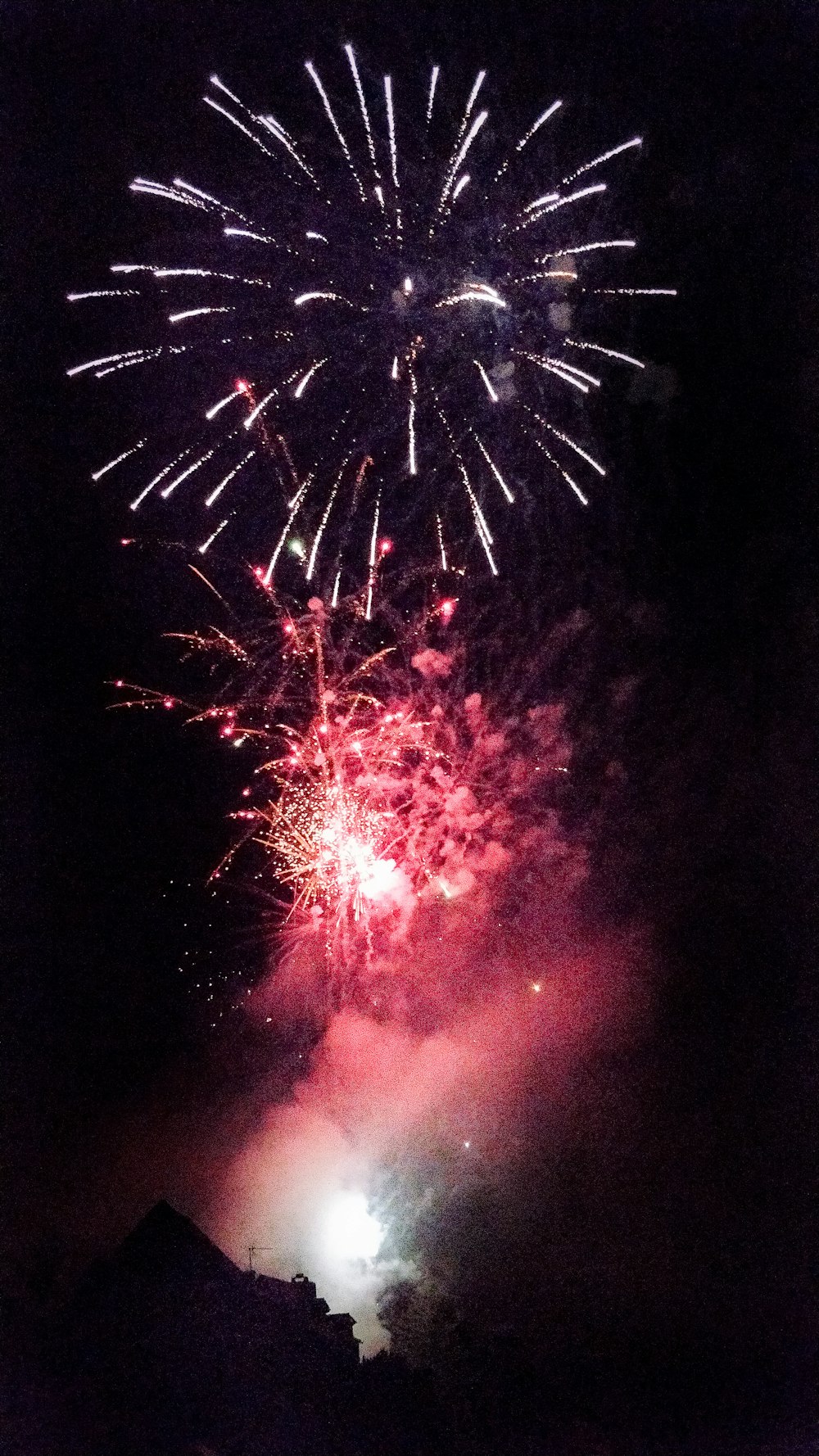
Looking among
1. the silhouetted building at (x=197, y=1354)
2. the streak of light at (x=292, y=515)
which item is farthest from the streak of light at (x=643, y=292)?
the silhouetted building at (x=197, y=1354)

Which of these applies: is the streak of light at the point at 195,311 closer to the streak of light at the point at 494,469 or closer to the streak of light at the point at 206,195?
the streak of light at the point at 206,195

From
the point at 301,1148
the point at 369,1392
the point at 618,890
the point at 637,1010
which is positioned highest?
the point at 618,890

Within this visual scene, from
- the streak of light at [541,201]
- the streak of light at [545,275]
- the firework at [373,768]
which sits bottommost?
the firework at [373,768]

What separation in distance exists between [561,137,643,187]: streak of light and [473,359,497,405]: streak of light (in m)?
1.11

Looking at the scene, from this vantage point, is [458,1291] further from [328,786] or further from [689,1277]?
[328,786]

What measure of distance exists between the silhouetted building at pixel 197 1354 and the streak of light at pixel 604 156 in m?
8.19

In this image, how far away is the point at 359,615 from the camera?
22.6 ft

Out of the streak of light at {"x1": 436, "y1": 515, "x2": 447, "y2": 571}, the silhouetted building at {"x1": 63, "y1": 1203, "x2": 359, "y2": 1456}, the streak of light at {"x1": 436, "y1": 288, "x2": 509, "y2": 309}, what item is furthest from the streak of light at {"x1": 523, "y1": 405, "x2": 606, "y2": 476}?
the silhouetted building at {"x1": 63, "y1": 1203, "x2": 359, "y2": 1456}

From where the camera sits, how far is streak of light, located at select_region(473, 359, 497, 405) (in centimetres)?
614

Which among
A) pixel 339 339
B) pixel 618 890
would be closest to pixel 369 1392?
pixel 618 890

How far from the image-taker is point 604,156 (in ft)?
19.6

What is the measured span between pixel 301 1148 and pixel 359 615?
5922 millimetres

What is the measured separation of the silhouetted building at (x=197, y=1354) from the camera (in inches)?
258

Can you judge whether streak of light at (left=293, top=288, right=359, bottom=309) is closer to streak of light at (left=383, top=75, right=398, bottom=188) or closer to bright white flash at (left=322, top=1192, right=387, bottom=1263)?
streak of light at (left=383, top=75, right=398, bottom=188)
